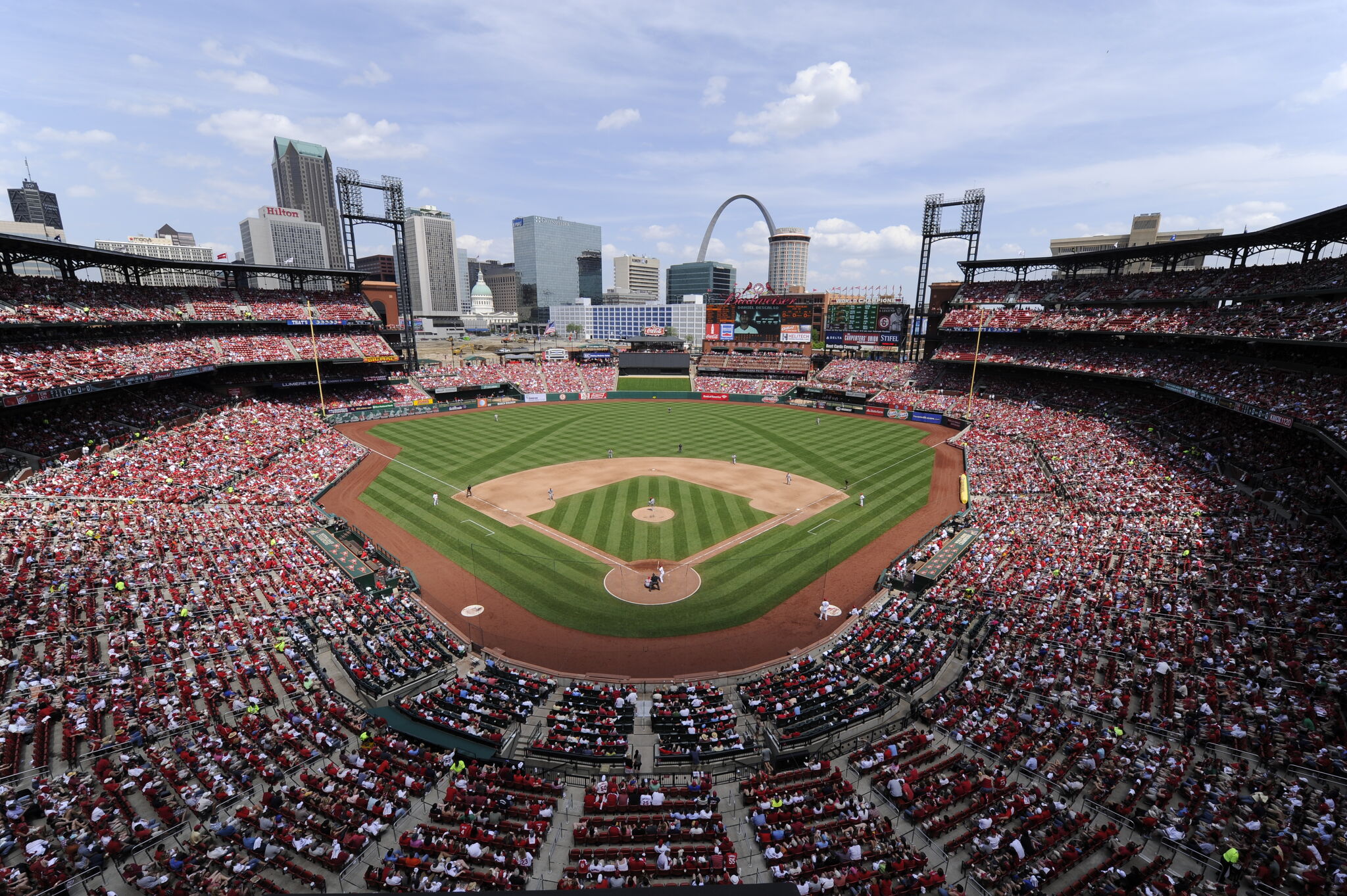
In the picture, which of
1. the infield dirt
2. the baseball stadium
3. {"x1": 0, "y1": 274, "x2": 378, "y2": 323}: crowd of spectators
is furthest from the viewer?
{"x1": 0, "y1": 274, "x2": 378, "y2": 323}: crowd of spectators

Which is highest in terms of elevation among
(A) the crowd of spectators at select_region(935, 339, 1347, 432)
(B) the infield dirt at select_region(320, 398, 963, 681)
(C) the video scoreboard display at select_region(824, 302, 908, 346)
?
(C) the video scoreboard display at select_region(824, 302, 908, 346)

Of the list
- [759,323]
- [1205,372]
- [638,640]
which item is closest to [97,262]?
[638,640]

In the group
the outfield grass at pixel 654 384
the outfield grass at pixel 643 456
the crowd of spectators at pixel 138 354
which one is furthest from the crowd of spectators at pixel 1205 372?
the crowd of spectators at pixel 138 354

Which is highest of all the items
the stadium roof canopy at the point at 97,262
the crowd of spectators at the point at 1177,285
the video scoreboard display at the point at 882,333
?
the stadium roof canopy at the point at 97,262

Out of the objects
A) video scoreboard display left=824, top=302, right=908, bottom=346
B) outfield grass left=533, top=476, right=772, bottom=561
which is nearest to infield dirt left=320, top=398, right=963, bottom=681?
outfield grass left=533, top=476, right=772, bottom=561

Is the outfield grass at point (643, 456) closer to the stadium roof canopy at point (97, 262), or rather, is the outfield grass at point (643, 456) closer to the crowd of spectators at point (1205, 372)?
the crowd of spectators at point (1205, 372)

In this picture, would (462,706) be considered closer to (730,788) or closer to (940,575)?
(730,788)

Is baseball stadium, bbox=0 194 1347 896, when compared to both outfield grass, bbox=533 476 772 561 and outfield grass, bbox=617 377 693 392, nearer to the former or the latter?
outfield grass, bbox=533 476 772 561
